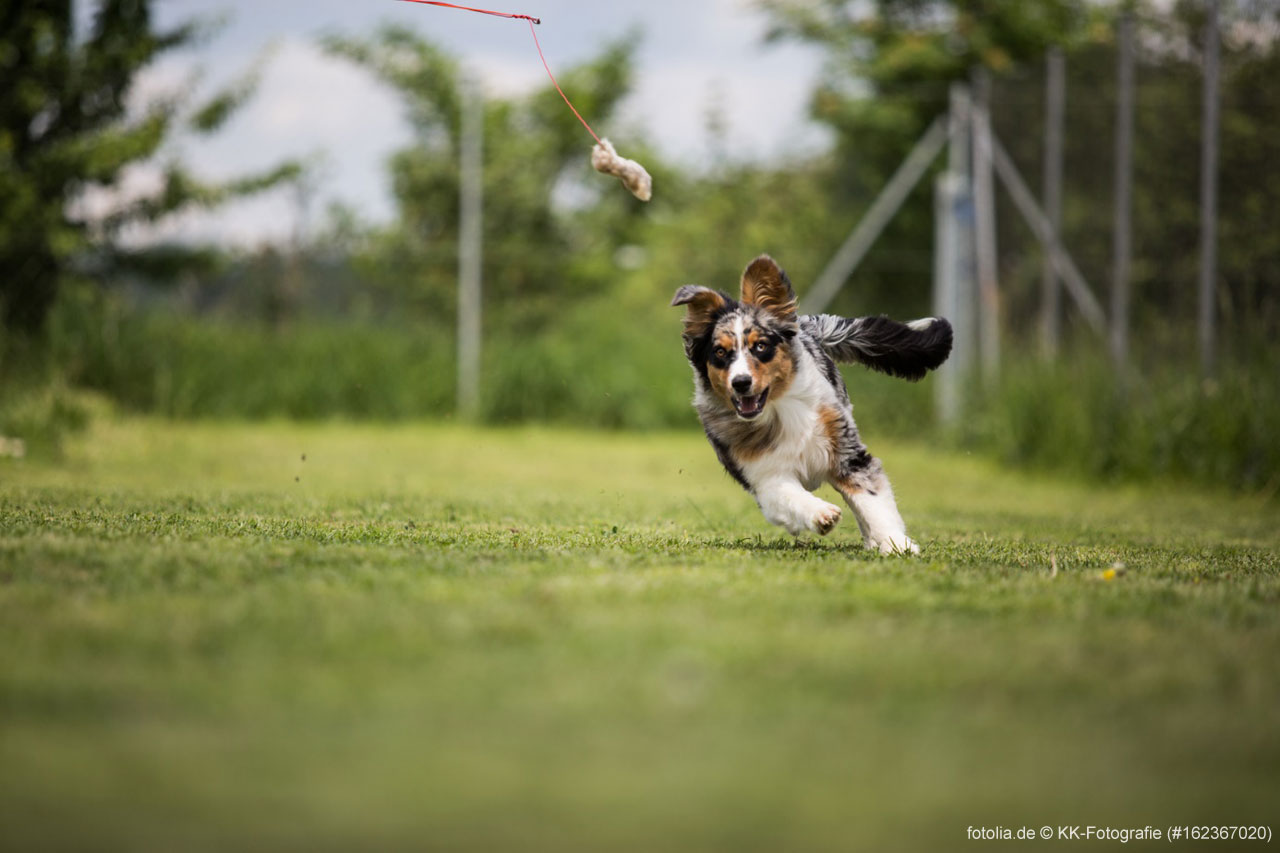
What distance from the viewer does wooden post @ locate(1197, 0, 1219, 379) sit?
33.2 feet

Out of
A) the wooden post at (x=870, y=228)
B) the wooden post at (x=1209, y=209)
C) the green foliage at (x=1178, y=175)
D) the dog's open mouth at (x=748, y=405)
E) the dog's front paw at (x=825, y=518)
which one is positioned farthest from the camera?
the wooden post at (x=870, y=228)

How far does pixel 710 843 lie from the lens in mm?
2045

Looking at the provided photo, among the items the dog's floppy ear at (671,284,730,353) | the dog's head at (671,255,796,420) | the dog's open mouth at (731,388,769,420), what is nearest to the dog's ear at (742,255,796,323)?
the dog's head at (671,255,796,420)

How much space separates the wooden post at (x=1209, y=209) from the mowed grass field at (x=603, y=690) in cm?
525

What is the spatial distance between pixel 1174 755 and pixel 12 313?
44.7 ft

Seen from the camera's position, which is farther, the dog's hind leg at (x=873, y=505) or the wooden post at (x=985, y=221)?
the wooden post at (x=985, y=221)

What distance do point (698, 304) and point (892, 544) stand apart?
1277mm

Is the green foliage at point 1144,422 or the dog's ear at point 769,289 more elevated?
the dog's ear at point 769,289

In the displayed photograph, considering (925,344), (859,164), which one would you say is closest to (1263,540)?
(925,344)

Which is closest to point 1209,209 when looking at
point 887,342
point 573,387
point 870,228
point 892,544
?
point 887,342

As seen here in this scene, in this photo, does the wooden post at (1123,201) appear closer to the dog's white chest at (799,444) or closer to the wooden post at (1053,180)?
the wooden post at (1053,180)

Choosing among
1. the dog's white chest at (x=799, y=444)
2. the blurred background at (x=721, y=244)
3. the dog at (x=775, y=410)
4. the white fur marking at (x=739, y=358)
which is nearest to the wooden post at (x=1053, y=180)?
the blurred background at (x=721, y=244)

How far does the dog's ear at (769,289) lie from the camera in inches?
222

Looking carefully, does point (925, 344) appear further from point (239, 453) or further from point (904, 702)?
point (239, 453)
